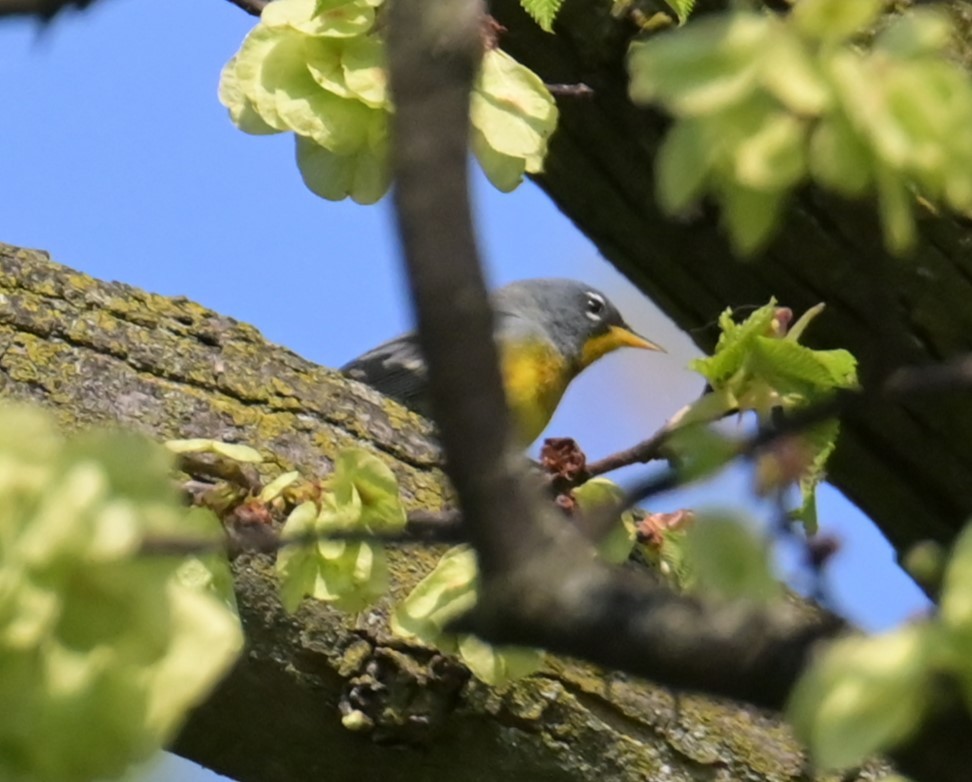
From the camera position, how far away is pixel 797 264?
2.05 m

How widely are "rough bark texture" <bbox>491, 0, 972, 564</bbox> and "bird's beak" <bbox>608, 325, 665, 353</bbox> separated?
116 inches

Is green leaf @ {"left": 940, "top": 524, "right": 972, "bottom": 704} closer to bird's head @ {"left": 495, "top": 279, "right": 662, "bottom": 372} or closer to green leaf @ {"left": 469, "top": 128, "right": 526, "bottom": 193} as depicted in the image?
green leaf @ {"left": 469, "top": 128, "right": 526, "bottom": 193}

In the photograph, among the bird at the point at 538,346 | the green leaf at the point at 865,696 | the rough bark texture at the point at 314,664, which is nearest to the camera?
the green leaf at the point at 865,696

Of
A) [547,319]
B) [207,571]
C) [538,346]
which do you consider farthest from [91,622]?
[547,319]

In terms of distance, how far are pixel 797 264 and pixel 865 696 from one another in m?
1.48

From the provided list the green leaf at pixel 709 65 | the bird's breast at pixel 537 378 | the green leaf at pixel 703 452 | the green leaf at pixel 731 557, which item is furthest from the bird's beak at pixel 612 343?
the green leaf at pixel 709 65

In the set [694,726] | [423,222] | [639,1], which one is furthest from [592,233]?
[423,222]

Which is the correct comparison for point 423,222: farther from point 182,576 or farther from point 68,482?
point 182,576

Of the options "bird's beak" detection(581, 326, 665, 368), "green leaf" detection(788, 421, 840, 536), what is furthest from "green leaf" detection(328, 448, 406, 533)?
"bird's beak" detection(581, 326, 665, 368)

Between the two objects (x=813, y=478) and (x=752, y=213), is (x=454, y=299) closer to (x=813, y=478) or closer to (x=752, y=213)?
(x=752, y=213)

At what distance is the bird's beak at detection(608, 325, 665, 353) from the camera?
205 inches

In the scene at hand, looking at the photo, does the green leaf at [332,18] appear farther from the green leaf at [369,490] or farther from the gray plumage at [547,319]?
the gray plumage at [547,319]

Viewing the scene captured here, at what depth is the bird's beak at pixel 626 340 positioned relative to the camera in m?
5.20

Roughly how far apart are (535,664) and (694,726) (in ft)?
1.15
